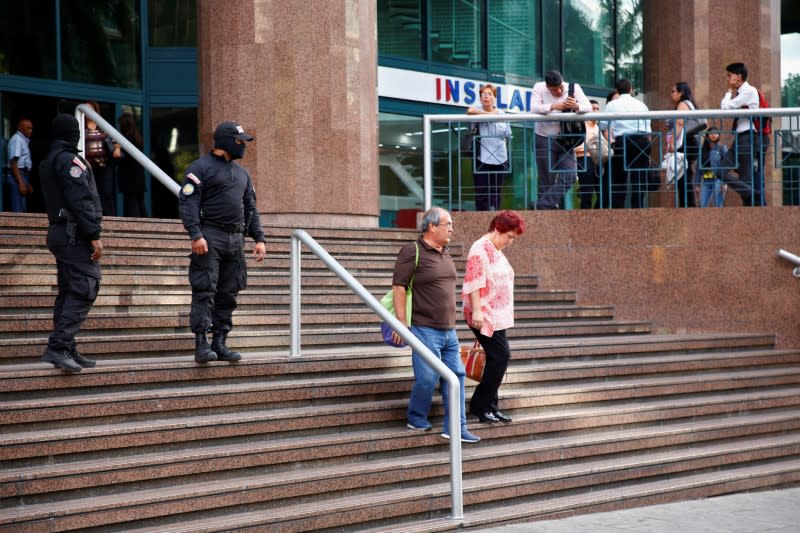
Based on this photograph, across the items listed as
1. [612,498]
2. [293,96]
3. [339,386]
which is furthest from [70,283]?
[293,96]

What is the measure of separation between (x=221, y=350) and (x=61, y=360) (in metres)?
1.16

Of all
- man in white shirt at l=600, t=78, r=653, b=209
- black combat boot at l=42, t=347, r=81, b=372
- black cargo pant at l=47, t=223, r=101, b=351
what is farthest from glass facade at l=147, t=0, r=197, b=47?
black combat boot at l=42, t=347, r=81, b=372

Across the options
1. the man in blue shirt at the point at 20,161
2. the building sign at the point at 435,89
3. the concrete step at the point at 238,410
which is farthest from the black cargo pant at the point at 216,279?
the building sign at the point at 435,89

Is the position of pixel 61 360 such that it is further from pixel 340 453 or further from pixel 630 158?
pixel 630 158

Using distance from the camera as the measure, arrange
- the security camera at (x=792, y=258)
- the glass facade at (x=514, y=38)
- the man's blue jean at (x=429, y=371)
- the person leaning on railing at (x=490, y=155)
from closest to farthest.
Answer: the man's blue jean at (x=429, y=371) → the security camera at (x=792, y=258) → the person leaning on railing at (x=490, y=155) → the glass facade at (x=514, y=38)

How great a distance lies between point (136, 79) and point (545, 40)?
752 cm

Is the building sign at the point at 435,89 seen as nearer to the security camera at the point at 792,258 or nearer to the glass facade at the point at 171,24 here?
the glass facade at the point at 171,24

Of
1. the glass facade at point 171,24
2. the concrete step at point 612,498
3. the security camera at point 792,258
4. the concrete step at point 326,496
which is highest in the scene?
the glass facade at point 171,24

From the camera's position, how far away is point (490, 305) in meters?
8.45

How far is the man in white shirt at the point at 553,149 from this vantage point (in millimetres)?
12969

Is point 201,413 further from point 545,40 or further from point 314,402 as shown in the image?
point 545,40

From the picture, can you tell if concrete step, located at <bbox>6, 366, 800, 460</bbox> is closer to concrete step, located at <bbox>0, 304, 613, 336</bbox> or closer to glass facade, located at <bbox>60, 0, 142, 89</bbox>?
concrete step, located at <bbox>0, 304, 613, 336</bbox>

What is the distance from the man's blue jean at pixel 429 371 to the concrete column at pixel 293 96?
17.4ft

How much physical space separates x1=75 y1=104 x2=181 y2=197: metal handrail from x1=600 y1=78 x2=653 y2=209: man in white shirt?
4.87m
